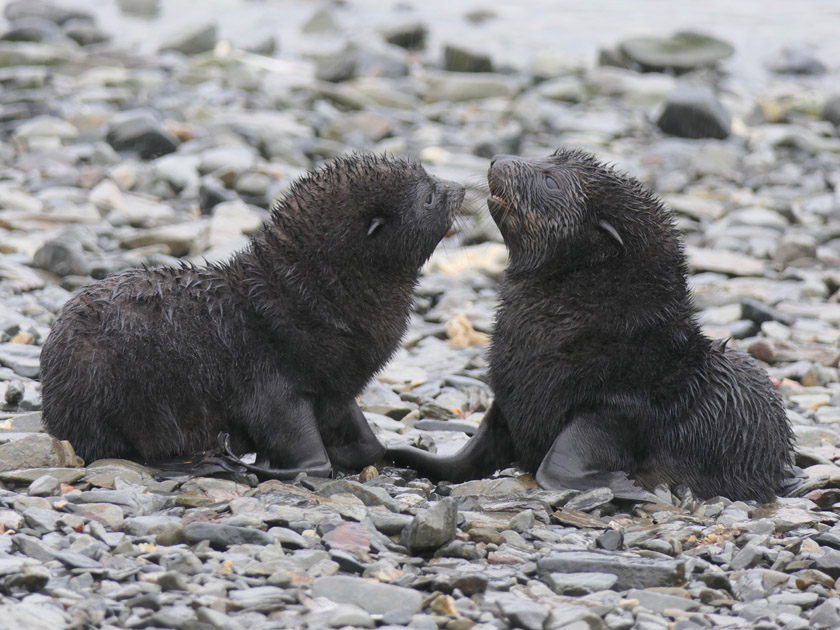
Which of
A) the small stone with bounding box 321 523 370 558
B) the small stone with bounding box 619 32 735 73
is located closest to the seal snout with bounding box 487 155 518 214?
the small stone with bounding box 321 523 370 558

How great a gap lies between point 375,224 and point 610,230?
3.83 feet

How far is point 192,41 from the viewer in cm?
2042

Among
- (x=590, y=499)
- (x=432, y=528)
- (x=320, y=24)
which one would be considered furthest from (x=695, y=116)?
(x=432, y=528)

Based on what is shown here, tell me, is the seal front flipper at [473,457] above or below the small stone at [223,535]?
below

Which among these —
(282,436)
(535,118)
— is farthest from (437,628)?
(535,118)

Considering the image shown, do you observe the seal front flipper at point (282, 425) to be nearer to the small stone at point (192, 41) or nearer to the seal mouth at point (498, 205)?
the seal mouth at point (498, 205)

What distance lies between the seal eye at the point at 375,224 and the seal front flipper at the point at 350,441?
0.87 m

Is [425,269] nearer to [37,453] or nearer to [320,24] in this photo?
[37,453]

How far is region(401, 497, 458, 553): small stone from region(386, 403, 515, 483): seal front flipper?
1.39 metres

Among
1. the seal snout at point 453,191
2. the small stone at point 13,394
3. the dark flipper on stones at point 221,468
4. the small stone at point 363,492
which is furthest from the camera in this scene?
the small stone at point 13,394

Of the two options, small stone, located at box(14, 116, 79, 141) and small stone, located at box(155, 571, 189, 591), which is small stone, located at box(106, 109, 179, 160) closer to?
small stone, located at box(14, 116, 79, 141)

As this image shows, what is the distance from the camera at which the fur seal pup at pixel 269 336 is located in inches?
219

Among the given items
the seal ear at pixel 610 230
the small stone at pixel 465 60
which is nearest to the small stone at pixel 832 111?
the small stone at pixel 465 60

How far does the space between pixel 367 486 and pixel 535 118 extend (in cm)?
1179
